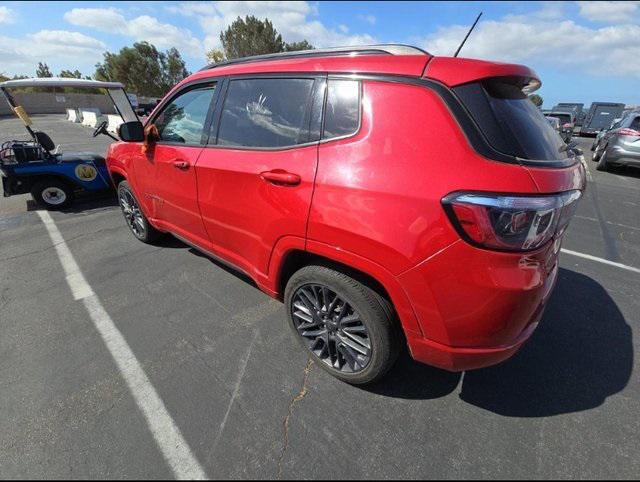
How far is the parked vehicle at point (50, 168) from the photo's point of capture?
517 centimetres

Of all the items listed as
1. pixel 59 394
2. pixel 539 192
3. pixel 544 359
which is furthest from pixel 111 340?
pixel 544 359

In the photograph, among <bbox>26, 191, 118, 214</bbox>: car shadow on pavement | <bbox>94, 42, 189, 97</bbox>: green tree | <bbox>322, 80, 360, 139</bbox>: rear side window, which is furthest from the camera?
<bbox>94, 42, 189, 97</bbox>: green tree

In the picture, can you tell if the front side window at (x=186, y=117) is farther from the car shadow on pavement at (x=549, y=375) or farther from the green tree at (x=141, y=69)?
the green tree at (x=141, y=69)

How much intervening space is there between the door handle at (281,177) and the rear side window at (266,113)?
185 millimetres

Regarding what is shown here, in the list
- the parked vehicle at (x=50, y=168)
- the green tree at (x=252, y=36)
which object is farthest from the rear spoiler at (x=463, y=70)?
the green tree at (x=252, y=36)

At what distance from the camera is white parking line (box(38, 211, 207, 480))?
176 cm

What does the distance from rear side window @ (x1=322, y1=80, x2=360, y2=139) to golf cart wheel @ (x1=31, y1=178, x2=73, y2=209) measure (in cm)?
557

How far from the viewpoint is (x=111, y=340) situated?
104 inches

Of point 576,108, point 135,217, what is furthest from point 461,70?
point 576,108

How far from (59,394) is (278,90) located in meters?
2.35

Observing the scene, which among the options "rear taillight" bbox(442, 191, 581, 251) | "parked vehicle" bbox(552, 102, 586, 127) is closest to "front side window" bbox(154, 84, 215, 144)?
"rear taillight" bbox(442, 191, 581, 251)

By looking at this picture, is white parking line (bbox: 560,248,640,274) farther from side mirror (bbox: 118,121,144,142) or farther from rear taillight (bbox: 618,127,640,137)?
rear taillight (bbox: 618,127,640,137)

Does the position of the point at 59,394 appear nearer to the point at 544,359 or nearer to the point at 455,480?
the point at 455,480

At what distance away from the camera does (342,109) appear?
74.0 inches
